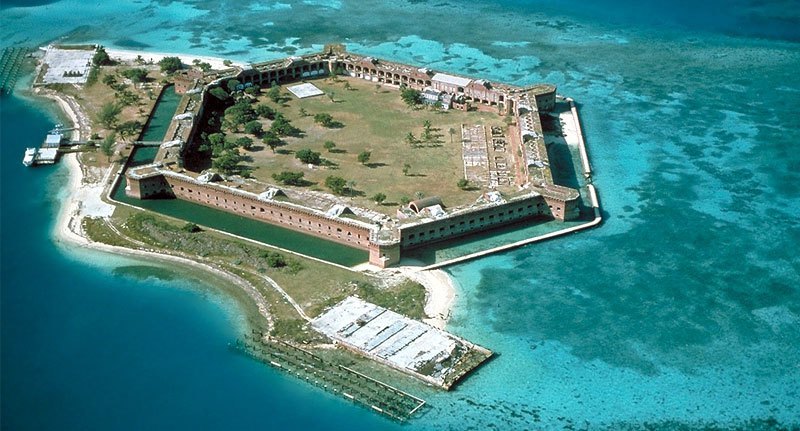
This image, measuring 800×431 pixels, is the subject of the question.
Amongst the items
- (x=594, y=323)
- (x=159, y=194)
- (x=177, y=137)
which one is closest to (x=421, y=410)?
(x=594, y=323)

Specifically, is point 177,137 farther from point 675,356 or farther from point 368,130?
point 675,356

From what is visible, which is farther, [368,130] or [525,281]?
[368,130]

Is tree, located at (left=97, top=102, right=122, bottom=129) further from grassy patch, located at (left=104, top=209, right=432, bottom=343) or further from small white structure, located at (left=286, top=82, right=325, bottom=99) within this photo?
small white structure, located at (left=286, top=82, right=325, bottom=99)

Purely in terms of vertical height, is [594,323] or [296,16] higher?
[296,16]

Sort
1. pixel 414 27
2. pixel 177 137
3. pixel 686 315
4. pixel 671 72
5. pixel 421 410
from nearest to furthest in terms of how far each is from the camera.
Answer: pixel 421 410
pixel 686 315
pixel 177 137
pixel 671 72
pixel 414 27

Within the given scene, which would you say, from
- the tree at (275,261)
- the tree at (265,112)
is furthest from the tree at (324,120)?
the tree at (275,261)

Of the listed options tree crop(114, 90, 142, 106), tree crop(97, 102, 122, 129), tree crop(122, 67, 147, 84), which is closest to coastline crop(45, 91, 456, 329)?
tree crop(97, 102, 122, 129)

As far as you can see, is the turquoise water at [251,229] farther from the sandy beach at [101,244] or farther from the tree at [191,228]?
the sandy beach at [101,244]

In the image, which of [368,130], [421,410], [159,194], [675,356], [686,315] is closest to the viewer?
[421,410]

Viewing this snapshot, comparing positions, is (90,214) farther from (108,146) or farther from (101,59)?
(101,59)
